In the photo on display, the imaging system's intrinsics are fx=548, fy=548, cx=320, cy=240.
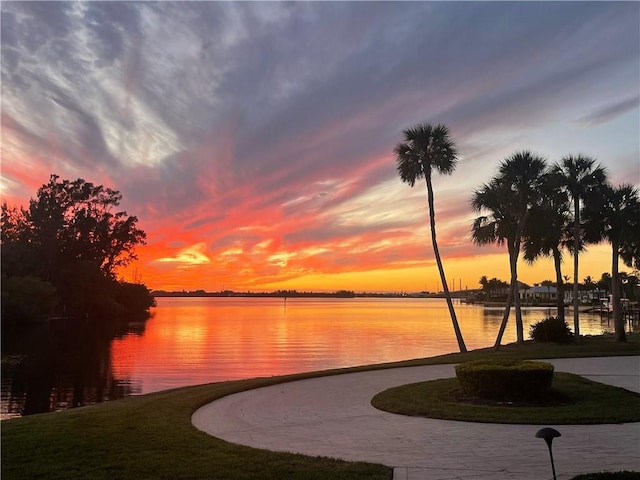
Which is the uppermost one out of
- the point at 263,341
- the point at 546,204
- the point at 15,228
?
the point at 15,228

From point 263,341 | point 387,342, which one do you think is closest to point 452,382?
point 387,342

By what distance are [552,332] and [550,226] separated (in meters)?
5.45

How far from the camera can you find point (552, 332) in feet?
92.3

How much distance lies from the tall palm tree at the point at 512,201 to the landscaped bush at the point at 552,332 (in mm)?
1819

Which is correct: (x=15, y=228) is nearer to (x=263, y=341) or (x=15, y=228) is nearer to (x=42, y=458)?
(x=263, y=341)

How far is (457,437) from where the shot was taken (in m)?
8.33

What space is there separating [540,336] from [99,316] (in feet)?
230

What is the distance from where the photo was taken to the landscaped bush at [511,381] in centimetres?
1097

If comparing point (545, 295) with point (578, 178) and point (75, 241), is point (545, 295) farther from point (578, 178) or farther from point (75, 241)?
point (578, 178)

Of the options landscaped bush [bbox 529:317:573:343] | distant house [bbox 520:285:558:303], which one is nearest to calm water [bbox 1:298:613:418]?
landscaped bush [bbox 529:317:573:343]

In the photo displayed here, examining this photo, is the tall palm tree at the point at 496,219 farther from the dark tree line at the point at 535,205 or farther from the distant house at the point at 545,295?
the distant house at the point at 545,295

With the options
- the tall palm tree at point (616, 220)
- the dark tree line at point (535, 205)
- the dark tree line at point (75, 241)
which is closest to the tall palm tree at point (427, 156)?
the dark tree line at point (535, 205)

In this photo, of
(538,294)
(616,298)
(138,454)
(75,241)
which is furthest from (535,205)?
(538,294)

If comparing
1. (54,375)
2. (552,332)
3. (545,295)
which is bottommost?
(54,375)
